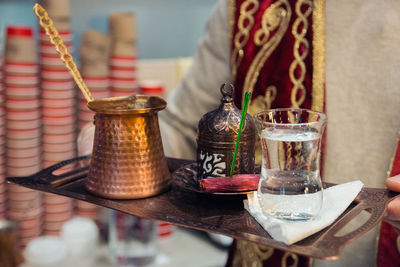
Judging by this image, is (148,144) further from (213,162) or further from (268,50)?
(268,50)

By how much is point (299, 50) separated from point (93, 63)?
56 cm

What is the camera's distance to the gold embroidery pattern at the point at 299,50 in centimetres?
92

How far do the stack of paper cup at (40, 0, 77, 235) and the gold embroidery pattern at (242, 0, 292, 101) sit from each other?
1.52ft

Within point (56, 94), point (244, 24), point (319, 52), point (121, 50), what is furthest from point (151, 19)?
point (319, 52)

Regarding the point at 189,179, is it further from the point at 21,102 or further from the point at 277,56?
the point at 21,102

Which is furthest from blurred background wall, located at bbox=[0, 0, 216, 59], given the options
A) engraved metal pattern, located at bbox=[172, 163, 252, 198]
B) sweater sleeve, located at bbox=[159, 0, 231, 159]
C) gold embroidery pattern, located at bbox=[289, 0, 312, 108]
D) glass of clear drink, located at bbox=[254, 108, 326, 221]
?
glass of clear drink, located at bbox=[254, 108, 326, 221]

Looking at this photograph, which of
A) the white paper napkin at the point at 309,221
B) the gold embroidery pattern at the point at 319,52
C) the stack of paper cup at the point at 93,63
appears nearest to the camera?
the white paper napkin at the point at 309,221

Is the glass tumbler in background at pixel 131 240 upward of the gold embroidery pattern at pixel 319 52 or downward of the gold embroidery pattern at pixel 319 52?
downward

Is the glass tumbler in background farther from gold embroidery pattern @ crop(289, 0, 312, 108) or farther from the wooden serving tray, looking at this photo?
Result: gold embroidery pattern @ crop(289, 0, 312, 108)

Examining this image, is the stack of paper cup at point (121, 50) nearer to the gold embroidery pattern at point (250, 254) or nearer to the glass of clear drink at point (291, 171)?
the gold embroidery pattern at point (250, 254)

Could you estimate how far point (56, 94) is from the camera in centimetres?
116

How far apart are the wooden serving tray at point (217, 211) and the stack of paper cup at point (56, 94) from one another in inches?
18.4

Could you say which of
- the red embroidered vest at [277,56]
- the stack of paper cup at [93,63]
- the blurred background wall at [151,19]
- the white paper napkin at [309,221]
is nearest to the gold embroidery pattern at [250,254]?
the red embroidered vest at [277,56]

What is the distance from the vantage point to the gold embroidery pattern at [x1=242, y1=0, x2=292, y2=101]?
0.93 meters
